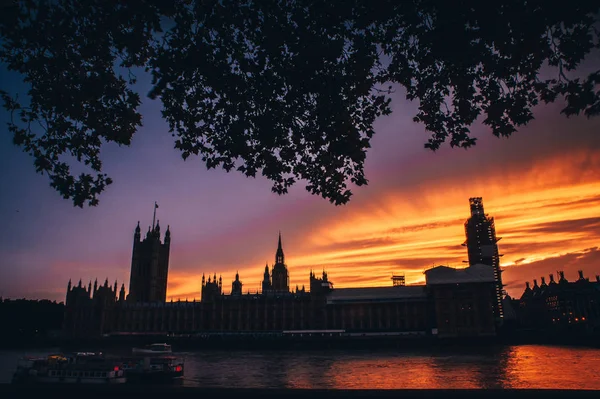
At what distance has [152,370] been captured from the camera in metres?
36.4

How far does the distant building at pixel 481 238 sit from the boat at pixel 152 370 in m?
115

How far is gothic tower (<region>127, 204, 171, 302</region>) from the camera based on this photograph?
447ft

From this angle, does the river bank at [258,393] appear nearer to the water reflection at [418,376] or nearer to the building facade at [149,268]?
the water reflection at [418,376]

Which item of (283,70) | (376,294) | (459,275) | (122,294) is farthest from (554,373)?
(122,294)

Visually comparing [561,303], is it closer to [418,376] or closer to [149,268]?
[418,376]

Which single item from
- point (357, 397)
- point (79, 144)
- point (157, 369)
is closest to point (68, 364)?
point (157, 369)

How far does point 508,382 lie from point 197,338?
80.1m

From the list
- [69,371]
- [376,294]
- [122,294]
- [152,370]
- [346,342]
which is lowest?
[346,342]

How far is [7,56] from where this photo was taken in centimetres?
867

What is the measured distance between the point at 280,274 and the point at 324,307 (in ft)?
163

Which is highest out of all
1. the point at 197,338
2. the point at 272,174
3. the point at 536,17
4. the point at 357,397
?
the point at 536,17

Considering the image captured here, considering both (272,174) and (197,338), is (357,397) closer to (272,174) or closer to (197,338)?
(272,174)

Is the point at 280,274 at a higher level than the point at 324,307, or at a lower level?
higher

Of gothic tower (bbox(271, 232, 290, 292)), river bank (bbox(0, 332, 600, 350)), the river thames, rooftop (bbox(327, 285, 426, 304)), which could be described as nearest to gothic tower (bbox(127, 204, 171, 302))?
river bank (bbox(0, 332, 600, 350))
